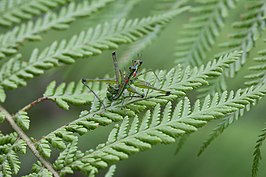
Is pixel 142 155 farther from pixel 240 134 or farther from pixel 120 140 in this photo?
pixel 120 140

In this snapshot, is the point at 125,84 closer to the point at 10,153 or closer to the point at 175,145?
A: the point at 10,153

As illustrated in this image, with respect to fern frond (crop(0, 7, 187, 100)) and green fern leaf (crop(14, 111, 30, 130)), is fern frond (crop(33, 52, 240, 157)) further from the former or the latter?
fern frond (crop(0, 7, 187, 100))

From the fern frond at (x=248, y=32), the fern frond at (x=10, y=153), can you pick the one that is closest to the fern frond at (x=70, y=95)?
the fern frond at (x=10, y=153)

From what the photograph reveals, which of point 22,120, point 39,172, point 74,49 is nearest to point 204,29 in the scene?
point 74,49

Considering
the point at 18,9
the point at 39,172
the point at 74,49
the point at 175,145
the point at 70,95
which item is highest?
the point at 18,9

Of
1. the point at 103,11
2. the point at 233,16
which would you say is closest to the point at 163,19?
the point at 103,11
